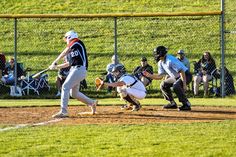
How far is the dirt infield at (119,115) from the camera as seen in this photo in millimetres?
15602

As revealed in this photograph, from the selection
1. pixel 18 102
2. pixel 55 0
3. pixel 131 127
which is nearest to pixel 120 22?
pixel 55 0

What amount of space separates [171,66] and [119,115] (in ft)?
5.41

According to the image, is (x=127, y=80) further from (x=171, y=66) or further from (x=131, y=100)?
(x=171, y=66)

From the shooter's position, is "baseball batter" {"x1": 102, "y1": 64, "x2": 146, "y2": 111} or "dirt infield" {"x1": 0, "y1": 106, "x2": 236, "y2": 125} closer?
"dirt infield" {"x1": 0, "y1": 106, "x2": 236, "y2": 125}

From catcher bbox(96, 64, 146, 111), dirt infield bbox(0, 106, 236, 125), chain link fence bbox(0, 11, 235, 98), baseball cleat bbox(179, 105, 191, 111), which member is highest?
chain link fence bbox(0, 11, 235, 98)

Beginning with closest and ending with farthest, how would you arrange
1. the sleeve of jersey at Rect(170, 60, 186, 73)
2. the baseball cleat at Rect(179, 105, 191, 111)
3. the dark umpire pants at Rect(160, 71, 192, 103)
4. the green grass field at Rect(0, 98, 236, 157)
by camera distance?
1. the green grass field at Rect(0, 98, 236, 157)
2. the sleeve of jersey at Rect(170, 60, 186, 73)
3. the dark umpire pants at Rect(160, 71, 192, 103)
4. the baseball cleat at Rect(179, 105, 191, 111)

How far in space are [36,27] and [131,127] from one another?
19.2 meters

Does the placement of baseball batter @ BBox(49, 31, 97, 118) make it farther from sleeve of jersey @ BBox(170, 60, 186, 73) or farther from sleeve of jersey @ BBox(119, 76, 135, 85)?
sleeve of jersey @ BBox(170, 60, 186, 73)

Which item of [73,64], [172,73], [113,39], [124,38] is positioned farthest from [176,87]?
[113,39]

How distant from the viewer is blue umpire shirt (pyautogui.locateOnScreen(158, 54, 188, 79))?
17.0m

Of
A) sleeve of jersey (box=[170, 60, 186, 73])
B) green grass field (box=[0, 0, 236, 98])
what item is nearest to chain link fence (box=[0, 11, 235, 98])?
green grass field (box=[0, 0, 236, 98])

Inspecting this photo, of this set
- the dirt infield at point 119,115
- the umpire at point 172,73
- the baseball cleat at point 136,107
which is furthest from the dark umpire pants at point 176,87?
the baseball cleat at point 136,107

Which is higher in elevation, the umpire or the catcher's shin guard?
the umpire

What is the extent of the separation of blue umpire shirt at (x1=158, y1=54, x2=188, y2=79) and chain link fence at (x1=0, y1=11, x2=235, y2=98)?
31.6ft
